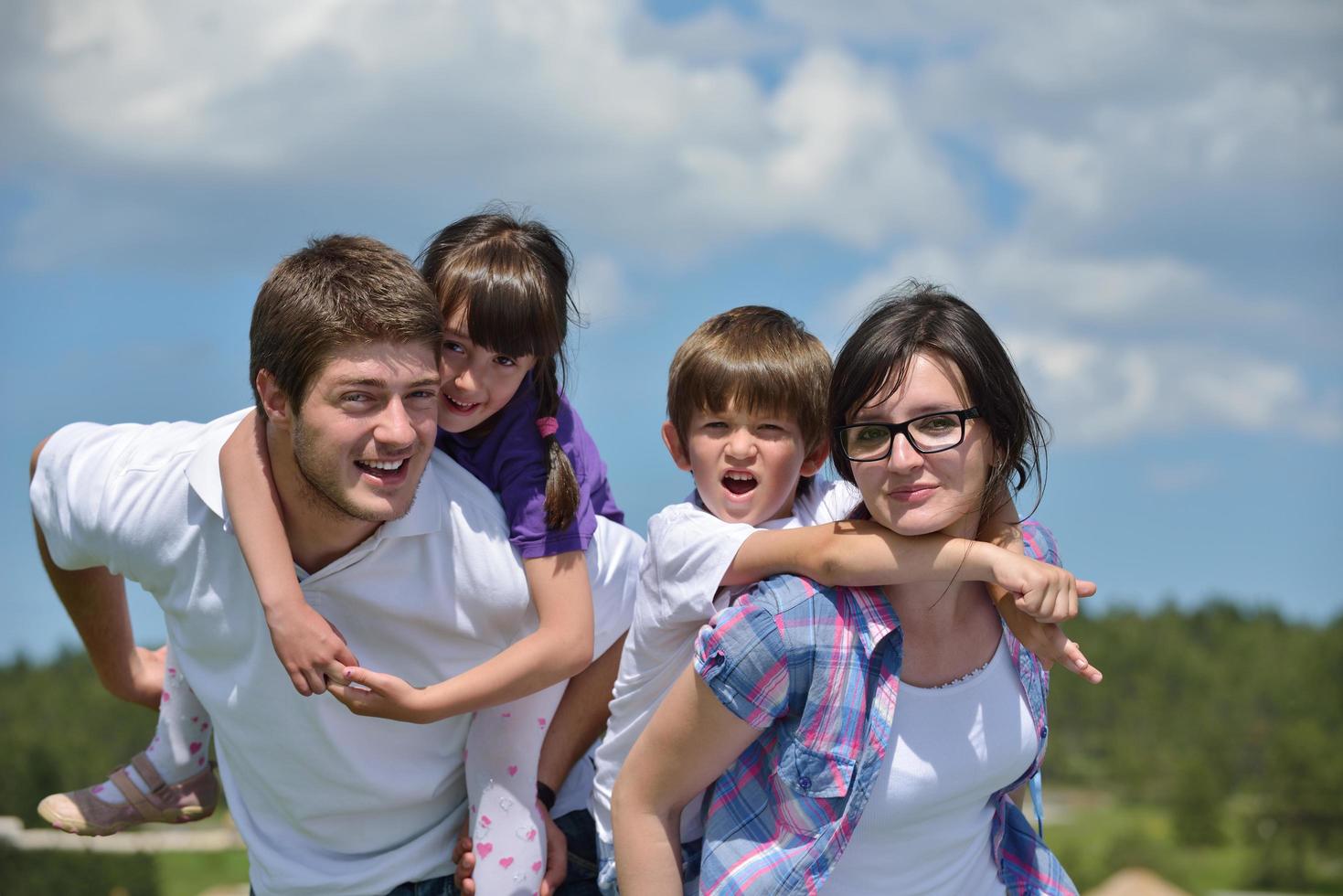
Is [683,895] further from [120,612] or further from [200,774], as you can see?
[120,612]

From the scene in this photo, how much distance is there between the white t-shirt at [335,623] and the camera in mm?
3180

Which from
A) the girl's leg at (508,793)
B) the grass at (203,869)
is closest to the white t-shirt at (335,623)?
the girl's leg at (508,793)

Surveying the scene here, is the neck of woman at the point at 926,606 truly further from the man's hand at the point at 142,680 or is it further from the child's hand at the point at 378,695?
the man's hand at the point at 142,680

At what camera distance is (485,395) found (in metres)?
3.25

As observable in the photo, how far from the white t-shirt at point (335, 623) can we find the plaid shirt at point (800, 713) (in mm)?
803

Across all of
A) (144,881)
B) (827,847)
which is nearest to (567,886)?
(827,847)

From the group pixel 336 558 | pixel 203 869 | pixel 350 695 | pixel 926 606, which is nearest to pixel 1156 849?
pixel 203 869

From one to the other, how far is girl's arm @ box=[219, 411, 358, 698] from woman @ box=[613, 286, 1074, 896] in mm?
701

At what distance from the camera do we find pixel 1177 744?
2177 centimetres

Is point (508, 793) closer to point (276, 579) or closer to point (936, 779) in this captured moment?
point (276, 579)

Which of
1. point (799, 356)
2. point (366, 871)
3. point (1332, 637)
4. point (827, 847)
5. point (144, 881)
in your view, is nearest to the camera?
point (827, 847)

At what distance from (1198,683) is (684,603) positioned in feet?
73.3

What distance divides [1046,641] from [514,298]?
1496 millimetres

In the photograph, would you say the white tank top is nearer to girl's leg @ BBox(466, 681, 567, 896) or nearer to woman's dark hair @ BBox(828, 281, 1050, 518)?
woman's dark hair @ BBox(828, 281, 1050, 518)
